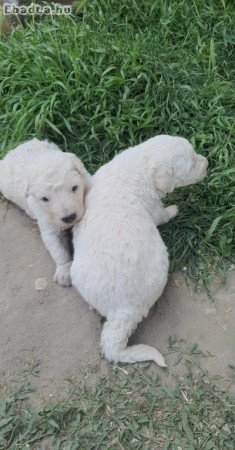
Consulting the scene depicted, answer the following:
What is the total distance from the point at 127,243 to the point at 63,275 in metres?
0.82

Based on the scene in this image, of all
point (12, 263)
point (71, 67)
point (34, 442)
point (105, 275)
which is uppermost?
point (71, 67)

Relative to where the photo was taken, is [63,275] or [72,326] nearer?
[72,326]

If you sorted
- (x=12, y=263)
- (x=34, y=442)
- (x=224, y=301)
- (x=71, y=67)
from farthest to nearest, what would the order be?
1. (x=71, y=67)
2. (x=12, y=263)
3. (x=224, y=301)
4. (x=34, y=442)

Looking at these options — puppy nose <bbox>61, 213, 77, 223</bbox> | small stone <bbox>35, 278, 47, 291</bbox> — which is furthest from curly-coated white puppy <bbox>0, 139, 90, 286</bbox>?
small stone <bbox>35, 278, 47, 291</bbox>

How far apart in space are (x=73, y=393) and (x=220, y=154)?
7.98ft

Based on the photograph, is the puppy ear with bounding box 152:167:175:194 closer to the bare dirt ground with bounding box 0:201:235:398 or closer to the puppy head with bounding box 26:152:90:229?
the puppy head with bounding box 26:152:90:229

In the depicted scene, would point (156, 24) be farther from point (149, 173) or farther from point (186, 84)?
point (149, 173)

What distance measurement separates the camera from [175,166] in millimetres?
3811

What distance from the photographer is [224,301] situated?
3.92 meters

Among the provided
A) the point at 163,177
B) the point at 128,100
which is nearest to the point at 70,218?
the point at 163,177

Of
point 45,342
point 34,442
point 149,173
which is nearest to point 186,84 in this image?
point 149,173

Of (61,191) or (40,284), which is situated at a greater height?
(61,191)

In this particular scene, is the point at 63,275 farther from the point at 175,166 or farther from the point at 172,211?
the point at 175,166

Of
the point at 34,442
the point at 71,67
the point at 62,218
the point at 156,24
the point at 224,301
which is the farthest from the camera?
the point at 156,24
